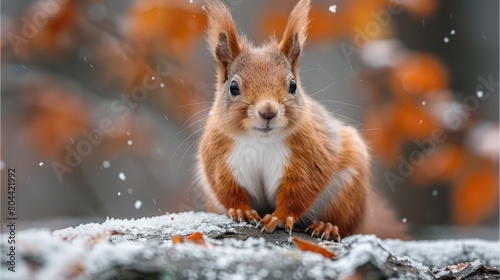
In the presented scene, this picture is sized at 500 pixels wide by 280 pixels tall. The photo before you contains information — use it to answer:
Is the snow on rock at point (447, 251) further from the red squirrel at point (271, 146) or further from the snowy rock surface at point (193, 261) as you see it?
the snowy rock surface at point (193, 261)

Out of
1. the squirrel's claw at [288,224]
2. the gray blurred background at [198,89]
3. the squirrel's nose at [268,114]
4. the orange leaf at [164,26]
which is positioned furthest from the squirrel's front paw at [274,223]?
the orange leaf at [164,26]

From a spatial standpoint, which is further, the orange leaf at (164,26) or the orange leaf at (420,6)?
the orange leaf at (420,6)

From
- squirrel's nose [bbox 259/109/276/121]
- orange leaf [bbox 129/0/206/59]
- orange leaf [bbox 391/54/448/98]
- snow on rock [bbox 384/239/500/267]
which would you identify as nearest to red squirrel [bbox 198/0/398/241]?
squirrel's nose [bbox 259/109/276/121]

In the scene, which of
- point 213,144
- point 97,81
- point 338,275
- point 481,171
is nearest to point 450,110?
point 481,171

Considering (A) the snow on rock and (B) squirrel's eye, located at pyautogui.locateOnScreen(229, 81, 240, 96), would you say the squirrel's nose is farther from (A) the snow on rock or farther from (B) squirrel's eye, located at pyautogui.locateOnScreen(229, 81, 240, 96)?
(A) the snow on rock

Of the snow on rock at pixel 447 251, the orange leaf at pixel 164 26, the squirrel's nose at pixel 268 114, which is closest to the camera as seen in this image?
the squirrel's nose at pixel 268 114

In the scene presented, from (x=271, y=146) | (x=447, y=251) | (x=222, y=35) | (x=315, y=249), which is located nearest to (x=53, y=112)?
(x=222, y=35)

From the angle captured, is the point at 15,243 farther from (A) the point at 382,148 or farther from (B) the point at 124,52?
(A) the point at 382,148
